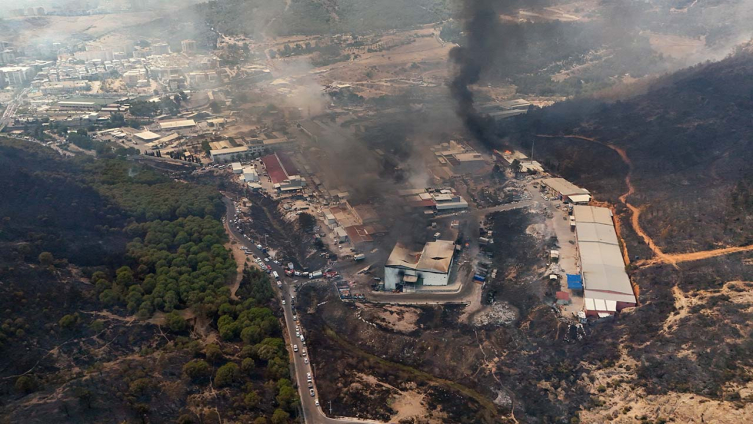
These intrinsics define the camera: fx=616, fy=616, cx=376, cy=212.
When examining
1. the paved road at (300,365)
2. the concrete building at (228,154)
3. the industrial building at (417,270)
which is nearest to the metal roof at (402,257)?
the industrial building at (417,270)

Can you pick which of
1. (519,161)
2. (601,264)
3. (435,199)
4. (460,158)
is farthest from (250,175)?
(601,264)

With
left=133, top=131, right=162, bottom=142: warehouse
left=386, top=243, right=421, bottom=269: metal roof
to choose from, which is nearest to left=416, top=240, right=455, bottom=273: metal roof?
left=386, top=243, right=421, bottom=269: metal roof

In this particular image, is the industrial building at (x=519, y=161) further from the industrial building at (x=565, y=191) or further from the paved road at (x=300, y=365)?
the paved road at (x=300, y=365)

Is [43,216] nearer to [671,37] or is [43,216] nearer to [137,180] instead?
[137,180]

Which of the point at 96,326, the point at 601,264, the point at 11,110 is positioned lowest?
the point at 96,326

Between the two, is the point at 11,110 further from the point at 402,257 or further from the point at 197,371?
the point at 197,371

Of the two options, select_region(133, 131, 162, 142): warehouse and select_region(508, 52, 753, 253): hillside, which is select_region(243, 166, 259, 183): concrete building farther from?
select_region(508, 52, 753, 253): hillside

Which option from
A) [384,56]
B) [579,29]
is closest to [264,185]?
[384,56]
